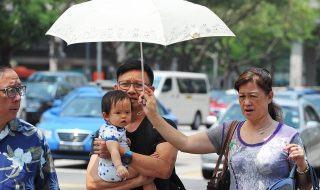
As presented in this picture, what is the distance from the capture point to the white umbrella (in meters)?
4.71

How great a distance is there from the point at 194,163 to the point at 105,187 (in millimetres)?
12741

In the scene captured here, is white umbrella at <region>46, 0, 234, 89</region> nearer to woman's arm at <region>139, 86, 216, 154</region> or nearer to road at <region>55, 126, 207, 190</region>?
woman's arm at <region>139, 86, 216, 154</region>

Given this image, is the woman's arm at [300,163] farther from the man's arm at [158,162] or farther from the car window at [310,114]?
the car window at [310,114]

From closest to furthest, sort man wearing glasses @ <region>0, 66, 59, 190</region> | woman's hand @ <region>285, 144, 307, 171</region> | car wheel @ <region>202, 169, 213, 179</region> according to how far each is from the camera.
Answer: man wearing glasses @ <region>0, 66, 59, 190</region>, woman's hand @ <region>285, 144, 307, 171</region>, car wheel @ <region>202, 169, 213, 179</region>

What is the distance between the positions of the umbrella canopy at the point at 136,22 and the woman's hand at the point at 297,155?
2.97ft

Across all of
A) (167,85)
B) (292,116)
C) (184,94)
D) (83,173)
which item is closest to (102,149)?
(83,173)

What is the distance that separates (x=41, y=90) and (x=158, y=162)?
951 inches

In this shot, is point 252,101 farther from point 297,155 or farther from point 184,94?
point 184,94

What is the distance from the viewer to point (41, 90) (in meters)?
28.4

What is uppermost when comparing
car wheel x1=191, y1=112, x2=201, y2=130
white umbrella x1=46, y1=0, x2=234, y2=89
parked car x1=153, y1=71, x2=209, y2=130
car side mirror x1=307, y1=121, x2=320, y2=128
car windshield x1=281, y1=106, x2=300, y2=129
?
white umbrella x1=46, y1=0, x2=234, y2=89

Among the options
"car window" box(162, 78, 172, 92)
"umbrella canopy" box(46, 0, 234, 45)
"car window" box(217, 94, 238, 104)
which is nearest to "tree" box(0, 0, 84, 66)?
"car window" box(162, 78, 172, 92)

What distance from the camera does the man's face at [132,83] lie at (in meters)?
4.71

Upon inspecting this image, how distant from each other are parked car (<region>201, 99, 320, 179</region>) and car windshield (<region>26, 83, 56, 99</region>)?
1402 cm

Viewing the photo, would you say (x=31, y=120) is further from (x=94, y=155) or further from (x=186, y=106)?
(x=94, y=155)
